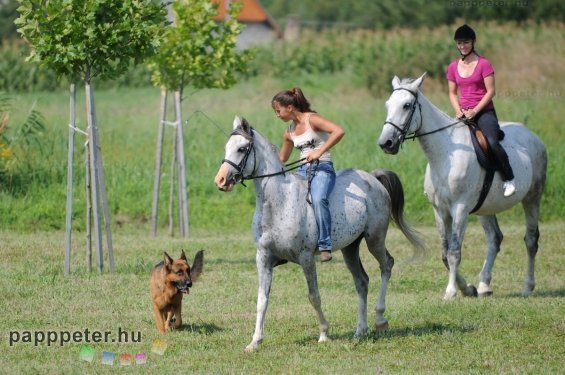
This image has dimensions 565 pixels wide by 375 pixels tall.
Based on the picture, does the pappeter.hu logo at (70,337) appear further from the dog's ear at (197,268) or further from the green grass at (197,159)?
the green grass at (197,159)

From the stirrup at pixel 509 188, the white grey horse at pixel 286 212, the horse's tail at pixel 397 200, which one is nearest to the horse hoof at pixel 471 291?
the stirrup at pixel 509 188

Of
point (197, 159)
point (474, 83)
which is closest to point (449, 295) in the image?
point (474, 83)

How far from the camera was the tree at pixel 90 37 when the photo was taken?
1383 cm

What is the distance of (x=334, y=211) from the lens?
10.7 meters

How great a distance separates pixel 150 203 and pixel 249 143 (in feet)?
36.4

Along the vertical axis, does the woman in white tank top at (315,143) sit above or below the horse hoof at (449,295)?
above

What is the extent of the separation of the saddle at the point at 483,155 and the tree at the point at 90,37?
436 centimetres

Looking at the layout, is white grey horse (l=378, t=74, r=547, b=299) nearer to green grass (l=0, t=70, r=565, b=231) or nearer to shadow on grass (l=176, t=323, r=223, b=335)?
shadow on grass (l=176, t=323, r=223, b=335)

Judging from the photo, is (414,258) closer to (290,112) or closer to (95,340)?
(290,112)

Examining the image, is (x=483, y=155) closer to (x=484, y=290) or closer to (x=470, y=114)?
(x=470, y=114)

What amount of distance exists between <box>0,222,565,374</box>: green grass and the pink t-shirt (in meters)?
2.52

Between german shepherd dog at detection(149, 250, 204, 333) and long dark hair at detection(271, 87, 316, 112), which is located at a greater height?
long dark hair at detection(271, 87, 316, 112)

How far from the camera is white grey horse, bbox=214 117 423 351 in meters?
10.1

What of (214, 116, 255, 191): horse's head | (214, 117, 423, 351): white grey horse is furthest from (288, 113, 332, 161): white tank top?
(214, 116, 255, 191): horse's head
